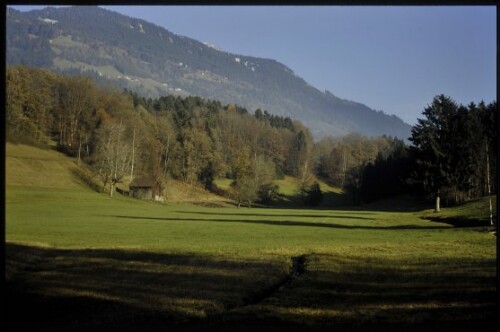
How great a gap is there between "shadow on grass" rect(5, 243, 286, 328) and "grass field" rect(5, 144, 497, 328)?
0.07 ft

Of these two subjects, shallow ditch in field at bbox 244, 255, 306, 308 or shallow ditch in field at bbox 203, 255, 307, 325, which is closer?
shallow ditch in field at bbox 203, 255, 307, 325

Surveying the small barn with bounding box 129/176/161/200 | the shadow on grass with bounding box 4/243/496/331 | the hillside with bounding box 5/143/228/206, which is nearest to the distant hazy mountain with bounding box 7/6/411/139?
the hillside with bounding box 5/143/228/206

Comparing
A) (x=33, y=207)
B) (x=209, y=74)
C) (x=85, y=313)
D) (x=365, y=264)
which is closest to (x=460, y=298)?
(x=365, y=264)

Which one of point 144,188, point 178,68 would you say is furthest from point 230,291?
point 178,68

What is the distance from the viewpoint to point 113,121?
9.10m

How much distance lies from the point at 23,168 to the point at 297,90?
187 inches

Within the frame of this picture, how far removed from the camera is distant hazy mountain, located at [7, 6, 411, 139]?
8.20 metres

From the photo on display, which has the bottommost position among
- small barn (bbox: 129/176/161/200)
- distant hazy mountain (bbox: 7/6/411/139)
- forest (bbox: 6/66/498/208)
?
small barn (bbox: 129/176/161/200)

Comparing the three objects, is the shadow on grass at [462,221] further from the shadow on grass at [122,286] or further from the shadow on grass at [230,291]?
the shadow on grass at [122,286]

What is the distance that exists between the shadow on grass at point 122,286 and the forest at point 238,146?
5.68 ft

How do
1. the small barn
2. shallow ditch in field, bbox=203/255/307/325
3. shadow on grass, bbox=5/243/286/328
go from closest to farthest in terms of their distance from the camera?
shallow ditch in field, bbox=203/255/307/325, shadow on grass, bbox=5/243/286/328, the small barn

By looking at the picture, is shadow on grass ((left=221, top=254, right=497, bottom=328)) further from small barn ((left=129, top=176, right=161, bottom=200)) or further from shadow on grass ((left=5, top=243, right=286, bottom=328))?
small barn ((left=129, top=176, right=161, bottom=200))

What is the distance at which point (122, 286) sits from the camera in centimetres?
656

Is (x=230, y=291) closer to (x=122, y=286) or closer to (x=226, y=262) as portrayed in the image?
(x=226, y=262)
